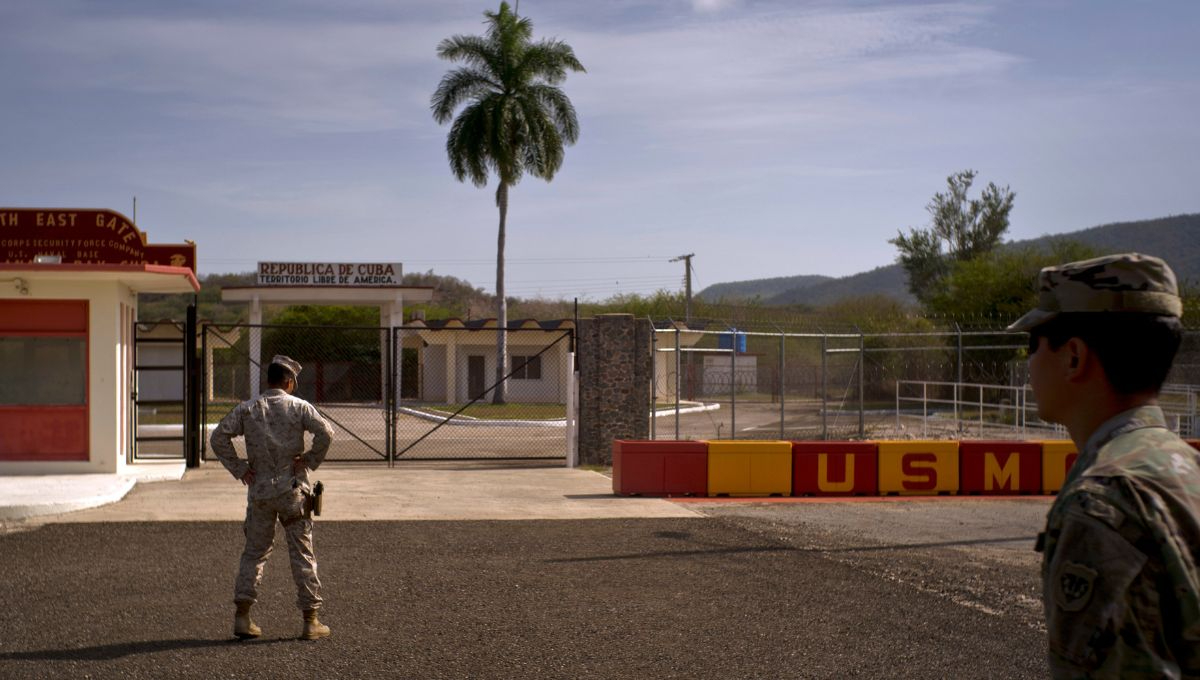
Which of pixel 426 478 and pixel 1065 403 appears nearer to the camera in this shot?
pixel 1065 403

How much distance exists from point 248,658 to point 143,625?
130 cm

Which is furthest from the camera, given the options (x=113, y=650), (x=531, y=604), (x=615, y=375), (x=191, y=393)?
(x=615, y=375)

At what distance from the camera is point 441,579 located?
32.7 ft

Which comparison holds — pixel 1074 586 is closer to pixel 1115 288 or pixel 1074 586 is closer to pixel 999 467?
pixel 1115 288

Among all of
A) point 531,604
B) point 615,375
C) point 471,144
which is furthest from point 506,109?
point 531,604

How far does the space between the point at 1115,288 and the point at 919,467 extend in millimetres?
14743

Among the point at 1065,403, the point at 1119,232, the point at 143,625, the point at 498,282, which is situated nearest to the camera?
the point at 1065,403

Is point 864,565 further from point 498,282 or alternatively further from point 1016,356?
point 498,282

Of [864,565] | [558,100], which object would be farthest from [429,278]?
[864,565]

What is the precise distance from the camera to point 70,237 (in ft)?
59.2

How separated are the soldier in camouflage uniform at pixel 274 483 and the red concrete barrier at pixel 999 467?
36.4 ft

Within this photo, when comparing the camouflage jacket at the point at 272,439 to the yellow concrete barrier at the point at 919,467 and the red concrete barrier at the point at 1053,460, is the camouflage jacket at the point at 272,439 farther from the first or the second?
the red concrete barrier at the point at 1053,460

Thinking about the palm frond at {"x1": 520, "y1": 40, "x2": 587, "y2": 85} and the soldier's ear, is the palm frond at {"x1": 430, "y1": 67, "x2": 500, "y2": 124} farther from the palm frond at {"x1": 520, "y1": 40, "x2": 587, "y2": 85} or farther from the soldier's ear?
the soldier's ear

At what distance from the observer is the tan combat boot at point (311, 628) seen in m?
7.86
